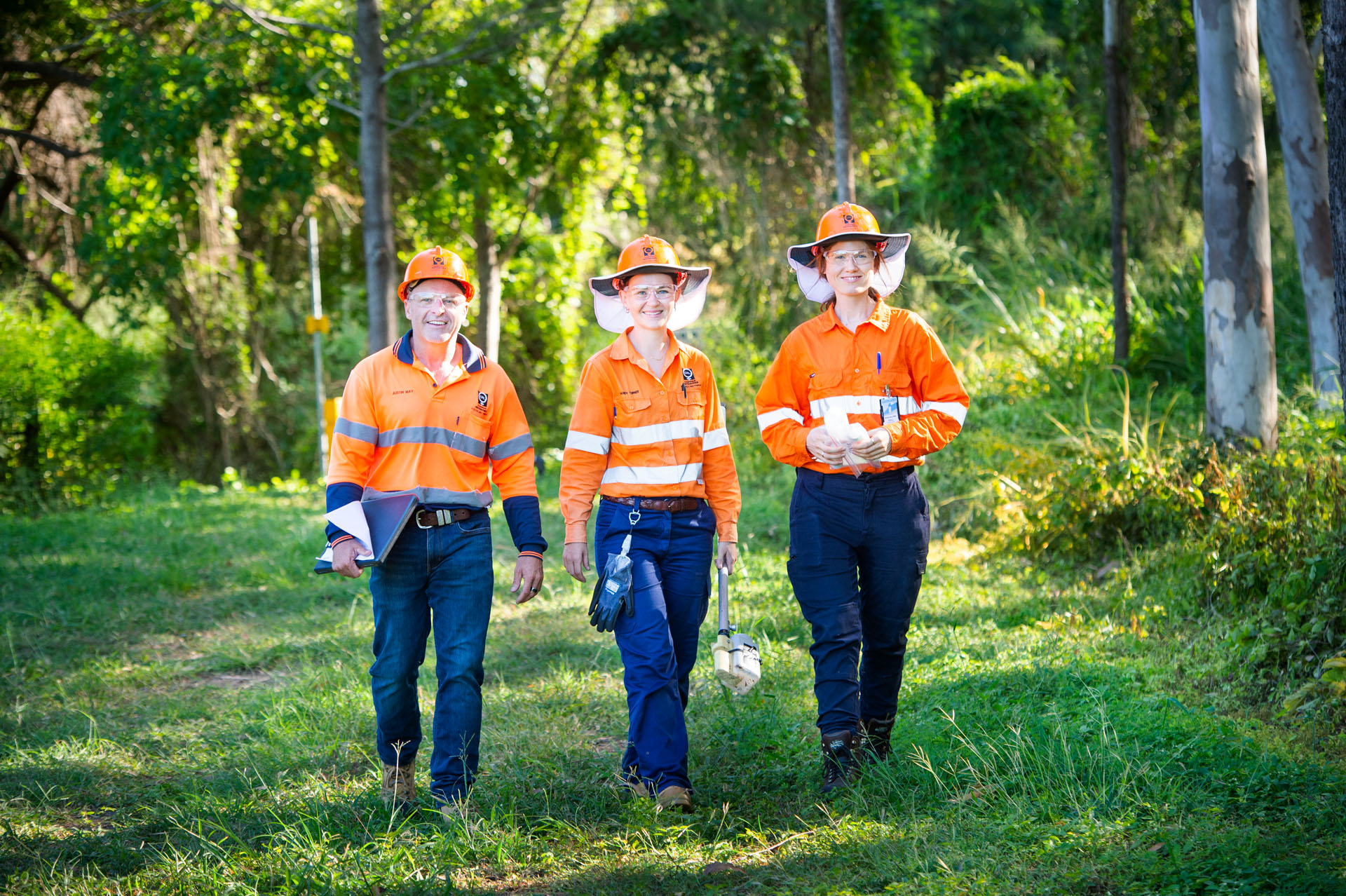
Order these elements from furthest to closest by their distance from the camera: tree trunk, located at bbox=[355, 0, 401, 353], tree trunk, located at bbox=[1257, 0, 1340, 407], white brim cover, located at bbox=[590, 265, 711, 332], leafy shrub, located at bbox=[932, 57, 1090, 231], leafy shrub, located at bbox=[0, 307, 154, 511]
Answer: leafy shrub, located at bbox=[932, 57, 1090, 231], leafy shrub, located at bbox=[0, 307, 154, 511], tree trunk, located at bbox=[355, 0, 401, 353], tree trunk, located at bbox=[1257, 0, 1340, 407], white brim cover, located at bbox=[590, 265, 711, 332]

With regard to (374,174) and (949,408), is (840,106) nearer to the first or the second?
(374,174)

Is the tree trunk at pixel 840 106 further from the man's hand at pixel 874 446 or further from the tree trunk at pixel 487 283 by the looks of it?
the tree trunk at pixel 487 283

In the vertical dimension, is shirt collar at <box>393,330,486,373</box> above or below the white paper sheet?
above

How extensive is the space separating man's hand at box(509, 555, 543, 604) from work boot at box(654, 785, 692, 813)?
2.90 feet

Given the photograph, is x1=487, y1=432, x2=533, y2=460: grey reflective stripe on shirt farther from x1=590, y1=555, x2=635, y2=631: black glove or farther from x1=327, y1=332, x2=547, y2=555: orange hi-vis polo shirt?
x1=590, y1=555, x2=635, y2=631: black glove

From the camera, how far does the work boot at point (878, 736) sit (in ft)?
14.3

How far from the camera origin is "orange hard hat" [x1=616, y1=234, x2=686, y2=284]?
4.36m

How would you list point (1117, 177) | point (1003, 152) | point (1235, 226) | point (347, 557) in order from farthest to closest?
point (1003, 152) → point (1117, 177) → point (1235, 226) → point (347, 557)

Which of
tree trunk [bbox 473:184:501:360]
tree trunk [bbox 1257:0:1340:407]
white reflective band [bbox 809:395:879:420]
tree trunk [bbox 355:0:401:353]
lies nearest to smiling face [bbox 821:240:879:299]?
white reflective band [bbox 809:395:879:420]

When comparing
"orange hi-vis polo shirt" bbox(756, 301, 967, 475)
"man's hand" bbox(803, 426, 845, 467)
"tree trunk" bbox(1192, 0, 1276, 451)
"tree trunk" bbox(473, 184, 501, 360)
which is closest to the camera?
"man's hand" bbox(803, 426, 845, 467)

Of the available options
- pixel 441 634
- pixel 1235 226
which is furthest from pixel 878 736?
pixel 1235 226

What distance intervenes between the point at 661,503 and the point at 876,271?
1.25 meters

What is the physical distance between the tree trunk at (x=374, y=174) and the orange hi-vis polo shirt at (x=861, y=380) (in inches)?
335

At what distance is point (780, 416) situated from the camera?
4383 mm
